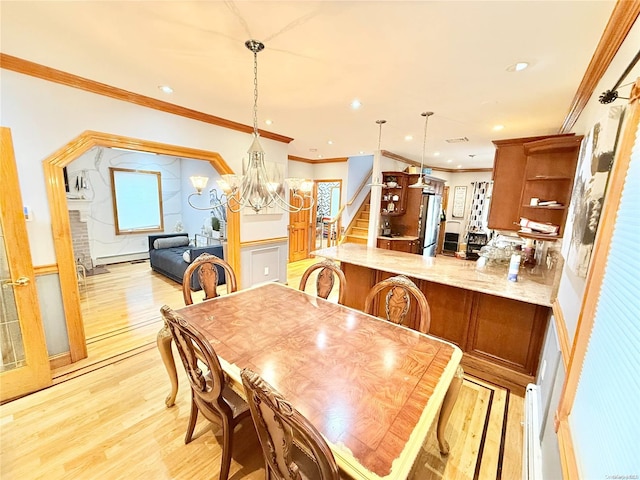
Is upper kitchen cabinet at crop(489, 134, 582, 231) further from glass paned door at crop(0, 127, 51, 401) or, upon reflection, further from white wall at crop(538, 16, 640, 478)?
glass paned door at crop(0, 127, 51, 401)

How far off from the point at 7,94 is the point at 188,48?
5.16 ft

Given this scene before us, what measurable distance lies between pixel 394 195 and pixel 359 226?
1273 mm

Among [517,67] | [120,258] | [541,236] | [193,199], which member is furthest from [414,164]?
[120,258]

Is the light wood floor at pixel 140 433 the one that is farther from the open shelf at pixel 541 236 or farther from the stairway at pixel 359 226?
the stairway at pixel 359 226

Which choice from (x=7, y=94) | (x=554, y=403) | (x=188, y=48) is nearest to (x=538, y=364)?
(x=554, y=403)

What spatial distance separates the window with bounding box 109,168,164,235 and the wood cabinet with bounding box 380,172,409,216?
18.2ft

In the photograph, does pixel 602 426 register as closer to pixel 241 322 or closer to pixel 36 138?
pixel 241 322

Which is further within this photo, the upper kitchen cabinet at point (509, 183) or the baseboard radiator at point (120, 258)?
the baseboard radiator at point (120, 258)

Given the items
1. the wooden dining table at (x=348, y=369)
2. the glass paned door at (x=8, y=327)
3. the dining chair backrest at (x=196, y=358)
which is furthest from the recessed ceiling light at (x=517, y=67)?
the glass paned door at (x=8, y=327)

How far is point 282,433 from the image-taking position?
2.81ft

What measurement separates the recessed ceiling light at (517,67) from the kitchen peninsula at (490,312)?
1.64 m

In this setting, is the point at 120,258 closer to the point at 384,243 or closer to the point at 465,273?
the point at 384,243

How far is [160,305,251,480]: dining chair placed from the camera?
1.23 metres

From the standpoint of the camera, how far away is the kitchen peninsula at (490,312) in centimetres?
219
